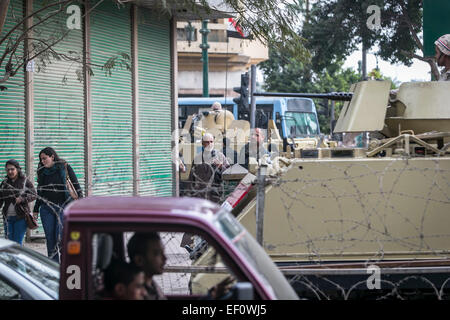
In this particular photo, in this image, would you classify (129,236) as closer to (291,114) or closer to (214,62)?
(291,114)

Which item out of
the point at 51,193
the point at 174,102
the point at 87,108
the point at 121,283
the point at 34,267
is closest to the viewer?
the point at 121,283

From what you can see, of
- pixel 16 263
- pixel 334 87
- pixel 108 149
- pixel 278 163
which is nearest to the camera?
pixel 16 263

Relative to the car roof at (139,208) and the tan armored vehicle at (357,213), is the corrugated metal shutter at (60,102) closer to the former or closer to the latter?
the tan armored vehicle at (357,213)

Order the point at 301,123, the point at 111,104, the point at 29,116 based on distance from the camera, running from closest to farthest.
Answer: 1. the point at 29,116
2. the point at 111,104
3. the point at 301,123

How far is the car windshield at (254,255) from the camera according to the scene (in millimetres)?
3746

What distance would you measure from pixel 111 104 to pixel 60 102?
64.9 inches

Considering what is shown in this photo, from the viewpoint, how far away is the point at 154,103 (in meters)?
16.9

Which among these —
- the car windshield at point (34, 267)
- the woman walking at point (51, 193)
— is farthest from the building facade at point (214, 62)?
the car windshield at point (34, 267)

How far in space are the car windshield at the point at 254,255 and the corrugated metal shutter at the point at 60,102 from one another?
9465mm

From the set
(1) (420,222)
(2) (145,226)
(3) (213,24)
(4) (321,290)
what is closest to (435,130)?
(1) (420,222)

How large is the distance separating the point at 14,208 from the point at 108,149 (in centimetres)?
580

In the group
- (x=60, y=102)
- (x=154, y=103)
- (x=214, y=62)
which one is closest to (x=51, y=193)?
(x=60, y=102)

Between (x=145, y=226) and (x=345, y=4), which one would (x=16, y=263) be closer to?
(x=145, y=226)
